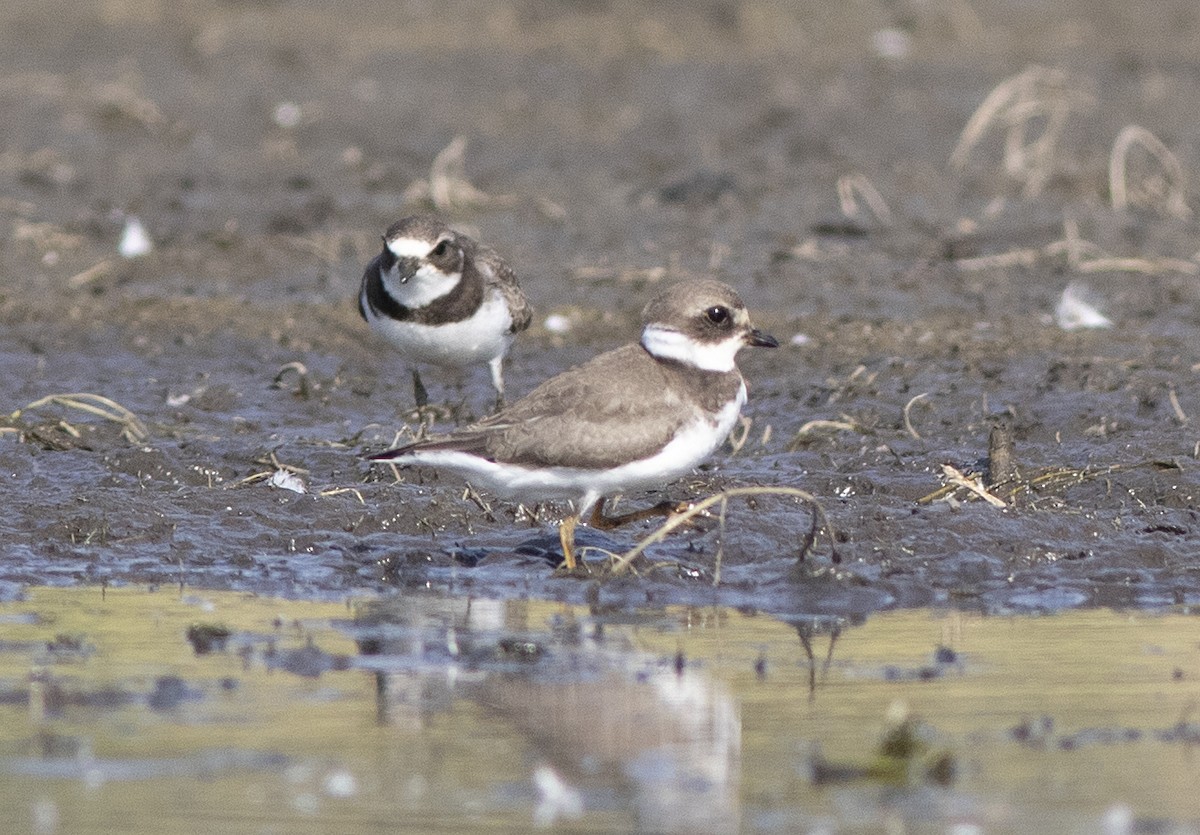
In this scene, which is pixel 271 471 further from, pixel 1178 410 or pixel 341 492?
pixel 1178 410

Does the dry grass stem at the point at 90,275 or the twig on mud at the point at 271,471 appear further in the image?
the dry grass stem at the point at 90,275

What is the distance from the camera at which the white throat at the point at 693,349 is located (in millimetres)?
7992

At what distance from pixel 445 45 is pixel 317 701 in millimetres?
15644

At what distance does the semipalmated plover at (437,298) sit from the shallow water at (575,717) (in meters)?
3.21

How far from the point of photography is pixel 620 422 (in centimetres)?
767

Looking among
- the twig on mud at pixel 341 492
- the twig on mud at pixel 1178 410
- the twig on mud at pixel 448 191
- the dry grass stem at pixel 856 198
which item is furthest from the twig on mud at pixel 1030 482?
the twig on mud at pixel 448 191

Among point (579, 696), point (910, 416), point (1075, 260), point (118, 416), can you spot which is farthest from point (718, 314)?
point (1075, 260)

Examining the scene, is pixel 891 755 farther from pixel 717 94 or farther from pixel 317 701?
pixel 717 94

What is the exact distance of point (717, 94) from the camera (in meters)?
19.0

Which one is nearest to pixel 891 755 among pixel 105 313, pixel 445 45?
pixel 105 313

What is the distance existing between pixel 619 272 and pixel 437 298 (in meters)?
2.84

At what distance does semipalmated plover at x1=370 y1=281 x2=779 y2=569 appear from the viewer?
7652 millimetres

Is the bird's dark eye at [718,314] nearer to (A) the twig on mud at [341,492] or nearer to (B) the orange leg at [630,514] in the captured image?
(B) the orange leg at [630,514]

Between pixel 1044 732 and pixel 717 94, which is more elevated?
pixel 717 94
